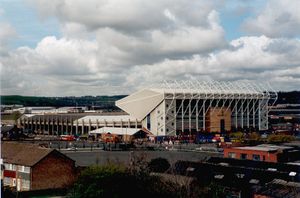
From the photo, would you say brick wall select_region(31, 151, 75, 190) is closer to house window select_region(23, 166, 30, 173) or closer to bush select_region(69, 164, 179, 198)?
house window select_region(23, 166, 30, 173)

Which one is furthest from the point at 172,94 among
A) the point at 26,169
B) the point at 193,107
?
the point at 26,169

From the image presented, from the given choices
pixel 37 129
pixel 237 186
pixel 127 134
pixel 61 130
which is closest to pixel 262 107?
pixel 127 134

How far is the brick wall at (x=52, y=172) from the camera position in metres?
14.4

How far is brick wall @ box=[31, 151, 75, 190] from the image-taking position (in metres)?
14.4

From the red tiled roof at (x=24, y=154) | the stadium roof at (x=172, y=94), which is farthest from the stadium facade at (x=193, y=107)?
the red tiled roof at (x=24, y=154)

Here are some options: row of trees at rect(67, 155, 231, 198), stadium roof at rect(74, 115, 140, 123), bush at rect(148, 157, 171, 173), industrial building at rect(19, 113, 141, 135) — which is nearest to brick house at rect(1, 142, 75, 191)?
bush at rect(148, 157, 171, 173)

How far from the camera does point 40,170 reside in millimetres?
14477

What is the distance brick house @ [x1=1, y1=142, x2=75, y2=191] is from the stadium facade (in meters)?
22.3

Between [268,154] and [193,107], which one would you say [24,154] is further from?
[193,107]

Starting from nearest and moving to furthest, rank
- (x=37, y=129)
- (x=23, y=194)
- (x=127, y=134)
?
(x=23, y=194)
(x=127, y=134)
(x=37, y=129)

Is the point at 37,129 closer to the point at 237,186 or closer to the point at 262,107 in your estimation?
the point at 262,107

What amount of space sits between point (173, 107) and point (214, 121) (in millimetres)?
4320

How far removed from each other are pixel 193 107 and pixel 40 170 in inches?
1011

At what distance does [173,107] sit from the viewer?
37594 millimetres
